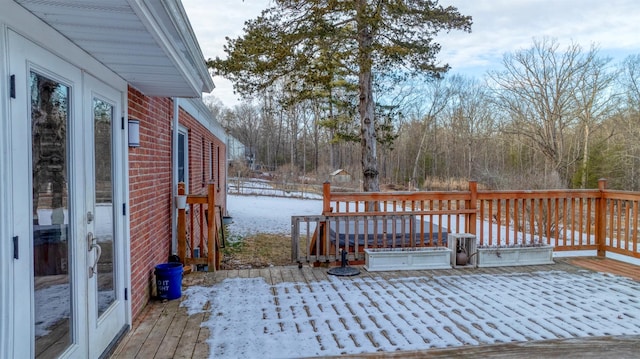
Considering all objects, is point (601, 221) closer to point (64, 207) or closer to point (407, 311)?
point (407, 311)

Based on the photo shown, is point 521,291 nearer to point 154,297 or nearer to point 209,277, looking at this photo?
point 209,277

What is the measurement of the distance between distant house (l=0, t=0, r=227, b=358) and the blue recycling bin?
5.0 inches

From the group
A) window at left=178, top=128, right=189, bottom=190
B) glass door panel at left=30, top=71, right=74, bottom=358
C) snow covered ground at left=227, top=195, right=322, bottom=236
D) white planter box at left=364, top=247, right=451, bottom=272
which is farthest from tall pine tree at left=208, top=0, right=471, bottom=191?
glass door panel at left=30, top=71, right=74, bottom=358

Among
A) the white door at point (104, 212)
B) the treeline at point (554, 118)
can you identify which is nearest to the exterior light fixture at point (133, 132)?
the white door at point (104, 212)

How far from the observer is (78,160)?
2.40 metres

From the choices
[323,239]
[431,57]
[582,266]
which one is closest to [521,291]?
[582,266]

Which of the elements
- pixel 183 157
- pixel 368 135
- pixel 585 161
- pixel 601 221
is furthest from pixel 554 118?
pixel 183 157

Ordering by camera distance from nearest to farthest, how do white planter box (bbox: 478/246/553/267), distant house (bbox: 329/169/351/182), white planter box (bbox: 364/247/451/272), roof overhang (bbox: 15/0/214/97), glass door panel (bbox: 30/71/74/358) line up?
roof overhang (bbox: 15/0/214/97), glass door panel (bbox: 30/71/74/358), white planter box (bbox: 364/247/451/272), white planter box (bbox: 478/246/553/267), distant house (bbox: 329/169/351/182)

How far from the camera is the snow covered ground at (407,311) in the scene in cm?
299

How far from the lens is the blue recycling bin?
154 inches

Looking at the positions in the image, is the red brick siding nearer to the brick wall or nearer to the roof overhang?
the brick wall

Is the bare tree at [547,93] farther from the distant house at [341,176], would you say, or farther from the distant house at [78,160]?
the distant house at [78,160]

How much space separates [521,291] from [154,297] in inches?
149

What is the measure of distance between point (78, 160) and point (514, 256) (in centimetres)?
512
